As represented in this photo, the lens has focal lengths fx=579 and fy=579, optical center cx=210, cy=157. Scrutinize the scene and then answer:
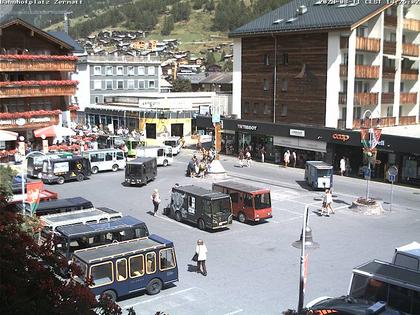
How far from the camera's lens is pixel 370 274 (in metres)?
18.5

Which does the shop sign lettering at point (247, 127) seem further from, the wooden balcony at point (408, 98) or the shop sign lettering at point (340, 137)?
the wooden balcony at point (408, 98)

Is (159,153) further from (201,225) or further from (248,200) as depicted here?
(201,225)

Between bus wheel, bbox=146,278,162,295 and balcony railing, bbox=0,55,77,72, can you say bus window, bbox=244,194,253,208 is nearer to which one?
bus wheel, bbox=146,278,162,295

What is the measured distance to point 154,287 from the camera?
21000mm

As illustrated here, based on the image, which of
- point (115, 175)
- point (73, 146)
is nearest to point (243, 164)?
point (115, 175)

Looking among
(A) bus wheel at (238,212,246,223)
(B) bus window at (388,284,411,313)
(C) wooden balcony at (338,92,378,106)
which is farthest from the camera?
(C) wooden balcony at (338,92,378,106)

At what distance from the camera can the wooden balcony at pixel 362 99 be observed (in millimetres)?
50844

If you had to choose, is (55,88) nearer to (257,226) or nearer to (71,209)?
(71,209)

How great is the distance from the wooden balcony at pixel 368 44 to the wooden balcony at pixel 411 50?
5.41m

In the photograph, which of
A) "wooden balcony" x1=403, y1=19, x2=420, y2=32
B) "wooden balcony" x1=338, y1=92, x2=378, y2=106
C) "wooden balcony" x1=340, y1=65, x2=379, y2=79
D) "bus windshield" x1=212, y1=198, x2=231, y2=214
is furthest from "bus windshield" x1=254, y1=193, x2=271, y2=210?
"wooden balcony" x1=403, y1=19, x2=420, y2=32

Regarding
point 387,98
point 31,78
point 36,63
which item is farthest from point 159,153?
point 387,98

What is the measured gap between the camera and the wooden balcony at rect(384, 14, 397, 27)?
177 feet

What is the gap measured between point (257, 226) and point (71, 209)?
988 centimetres

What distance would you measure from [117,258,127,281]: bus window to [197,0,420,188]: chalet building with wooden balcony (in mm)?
29405
